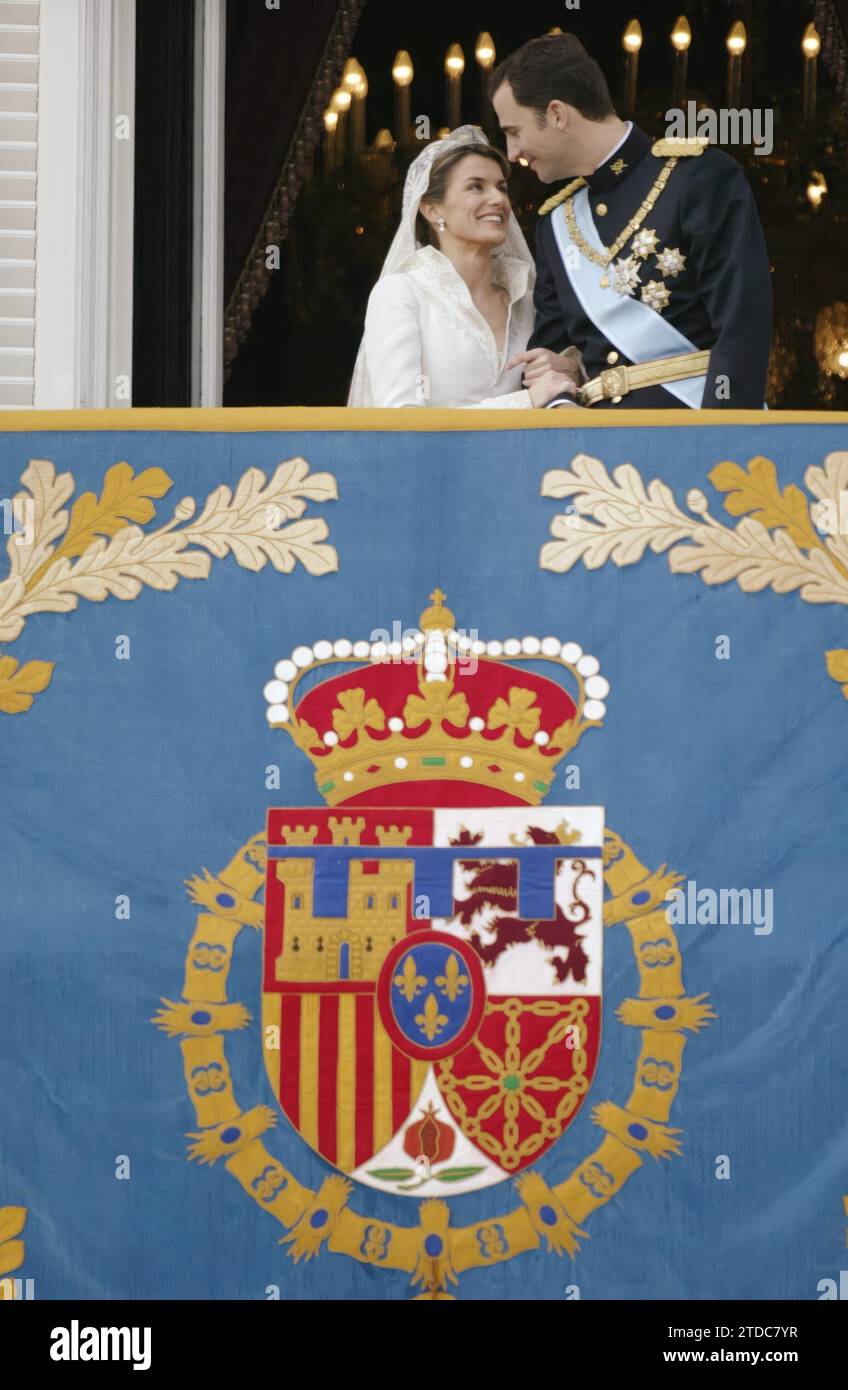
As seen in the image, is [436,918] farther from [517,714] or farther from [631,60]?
[631,60]

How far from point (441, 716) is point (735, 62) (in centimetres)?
442

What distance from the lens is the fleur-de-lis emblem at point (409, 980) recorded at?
4.34 meters

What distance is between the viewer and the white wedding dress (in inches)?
199

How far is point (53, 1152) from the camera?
4.40 meters

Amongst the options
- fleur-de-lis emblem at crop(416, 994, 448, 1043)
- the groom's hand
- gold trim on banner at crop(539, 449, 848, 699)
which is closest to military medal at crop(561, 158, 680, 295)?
the groom's hand

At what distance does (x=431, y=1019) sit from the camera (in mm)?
4332

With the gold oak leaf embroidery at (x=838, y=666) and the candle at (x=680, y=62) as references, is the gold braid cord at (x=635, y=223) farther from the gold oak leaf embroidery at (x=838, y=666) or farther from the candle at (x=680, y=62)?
the candle at (x=680, y=62)

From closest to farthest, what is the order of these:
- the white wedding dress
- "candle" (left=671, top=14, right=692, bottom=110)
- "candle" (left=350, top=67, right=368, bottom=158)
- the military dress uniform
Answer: the military dress uniform, the white wedding dress, "candle" (left=671, top=14, right=692, bottom=110), "candle" (left=350, top=67, right=368, bottom=158)

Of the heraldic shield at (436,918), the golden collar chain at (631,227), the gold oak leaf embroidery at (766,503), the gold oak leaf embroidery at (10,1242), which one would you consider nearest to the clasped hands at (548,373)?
the golden collar chain at (631,227)

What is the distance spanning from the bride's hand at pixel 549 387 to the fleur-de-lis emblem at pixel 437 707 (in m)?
0.92

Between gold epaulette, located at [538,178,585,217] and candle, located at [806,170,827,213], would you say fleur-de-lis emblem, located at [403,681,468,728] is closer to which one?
gold epaulette, located at [538,178,585,217]

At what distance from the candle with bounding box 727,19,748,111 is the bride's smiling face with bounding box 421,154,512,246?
9.48ft

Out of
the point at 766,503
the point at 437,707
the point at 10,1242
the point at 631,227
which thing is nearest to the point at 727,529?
the point at 766,503

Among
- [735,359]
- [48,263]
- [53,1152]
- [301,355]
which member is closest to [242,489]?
[48,263]
